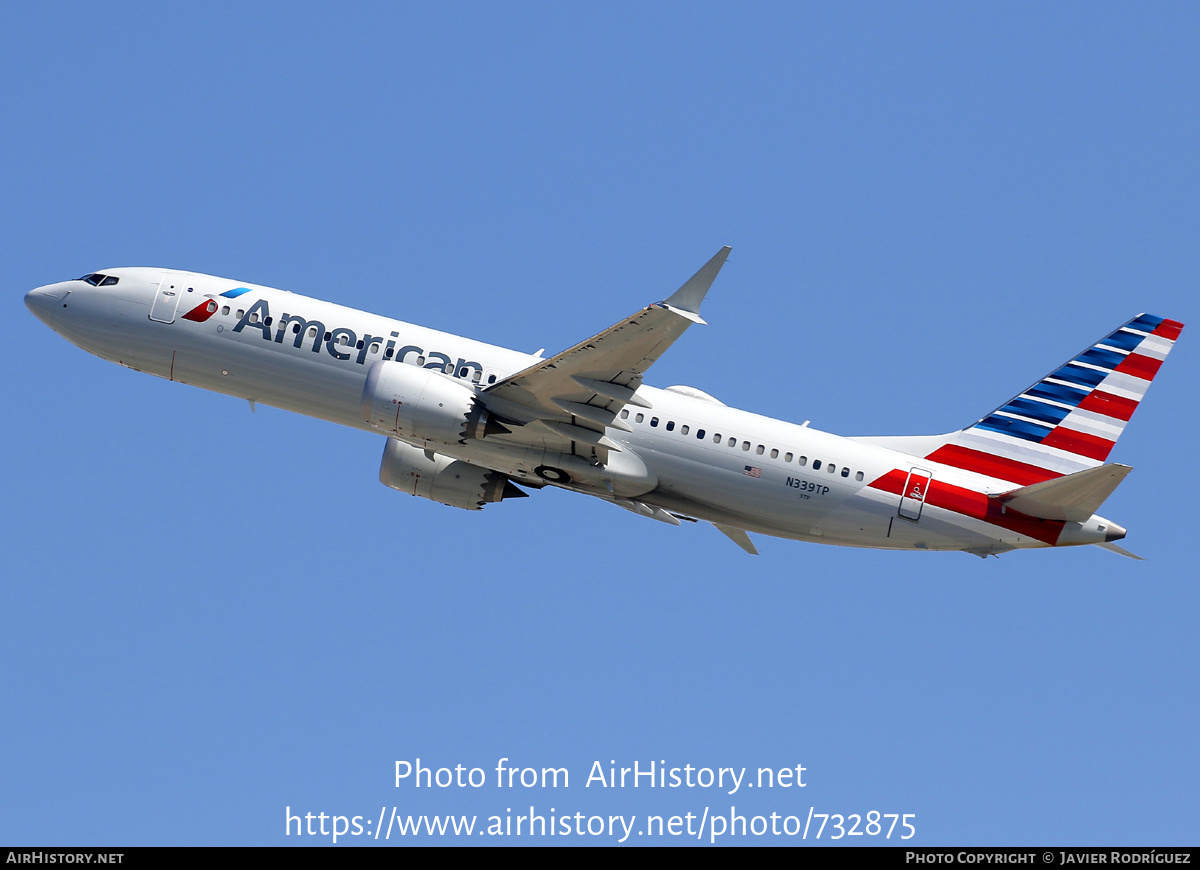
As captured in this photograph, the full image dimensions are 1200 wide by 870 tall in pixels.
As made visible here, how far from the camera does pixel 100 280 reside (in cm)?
3838

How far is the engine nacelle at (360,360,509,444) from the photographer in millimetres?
33781

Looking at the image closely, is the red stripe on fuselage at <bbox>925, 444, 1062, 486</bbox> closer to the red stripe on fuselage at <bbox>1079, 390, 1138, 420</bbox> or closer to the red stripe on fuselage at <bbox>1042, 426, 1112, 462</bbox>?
the red stripe on fuselage at <bbox>1042, 426, 1112, 462</bbox>

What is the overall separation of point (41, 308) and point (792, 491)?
939 inches

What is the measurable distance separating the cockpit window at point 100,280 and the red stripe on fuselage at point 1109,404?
30.2 m

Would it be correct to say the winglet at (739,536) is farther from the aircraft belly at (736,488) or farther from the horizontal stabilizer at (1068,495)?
the horizontal stabilizer at (1068,495)

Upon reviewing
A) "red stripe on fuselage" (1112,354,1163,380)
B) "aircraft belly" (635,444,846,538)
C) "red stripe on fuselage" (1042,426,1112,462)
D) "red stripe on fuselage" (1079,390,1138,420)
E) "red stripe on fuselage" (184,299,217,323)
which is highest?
"red stripe on fuselage" (1112,354,1163,380)

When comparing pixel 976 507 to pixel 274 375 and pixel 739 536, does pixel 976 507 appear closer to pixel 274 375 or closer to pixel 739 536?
pixel 739 536

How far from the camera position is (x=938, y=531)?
3591 centimetres

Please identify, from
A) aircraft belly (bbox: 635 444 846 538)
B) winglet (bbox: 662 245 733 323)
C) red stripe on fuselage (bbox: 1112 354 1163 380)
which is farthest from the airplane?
winglet (bbox: 662 245 733 323)

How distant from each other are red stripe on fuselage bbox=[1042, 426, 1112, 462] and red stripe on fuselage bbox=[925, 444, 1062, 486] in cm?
100

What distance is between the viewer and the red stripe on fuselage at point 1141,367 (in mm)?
39031

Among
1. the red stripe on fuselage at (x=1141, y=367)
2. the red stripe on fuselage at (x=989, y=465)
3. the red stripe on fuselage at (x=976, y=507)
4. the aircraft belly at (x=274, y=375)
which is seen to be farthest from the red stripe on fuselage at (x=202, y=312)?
the red stripe on fuselage at (x=1141, y=367)
